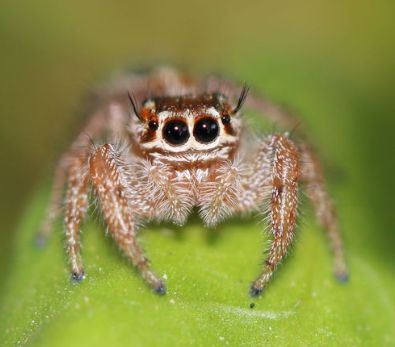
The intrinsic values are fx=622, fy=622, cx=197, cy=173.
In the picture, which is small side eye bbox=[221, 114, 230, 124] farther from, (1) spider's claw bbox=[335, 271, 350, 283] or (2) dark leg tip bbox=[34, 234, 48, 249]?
(2) dark leg tip bbox=[34, 234, 48, 249]

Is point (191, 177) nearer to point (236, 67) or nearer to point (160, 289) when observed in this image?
point (160, 289)

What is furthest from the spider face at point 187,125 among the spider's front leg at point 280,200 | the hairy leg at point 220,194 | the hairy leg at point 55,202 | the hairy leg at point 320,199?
the hairy leg at point 55,202

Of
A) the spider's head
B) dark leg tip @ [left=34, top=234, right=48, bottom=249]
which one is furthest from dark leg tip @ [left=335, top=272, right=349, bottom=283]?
dark leg tip @ [left=34, top=234, right=48, bottom=249]

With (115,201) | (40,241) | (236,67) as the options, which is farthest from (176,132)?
(236,67)

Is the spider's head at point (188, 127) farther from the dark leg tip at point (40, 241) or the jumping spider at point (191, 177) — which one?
the dark leg tip at point (40, 241)

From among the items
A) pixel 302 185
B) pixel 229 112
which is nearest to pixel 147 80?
pixel 229 112

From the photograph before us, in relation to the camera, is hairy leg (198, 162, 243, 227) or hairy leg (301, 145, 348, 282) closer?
hairy leg (198, 162, 243, 227)

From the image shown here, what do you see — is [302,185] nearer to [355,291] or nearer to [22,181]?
[355,291]

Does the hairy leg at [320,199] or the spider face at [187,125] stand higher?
the spider face at [187,125]
